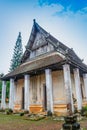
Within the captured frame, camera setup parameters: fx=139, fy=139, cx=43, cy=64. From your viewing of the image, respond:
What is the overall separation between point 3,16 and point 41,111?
9.63 m

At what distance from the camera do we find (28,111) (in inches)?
508

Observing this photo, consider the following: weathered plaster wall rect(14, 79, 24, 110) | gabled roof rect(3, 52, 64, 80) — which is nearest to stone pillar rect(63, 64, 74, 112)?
gabled roof rect(3, 52, 64, 80)

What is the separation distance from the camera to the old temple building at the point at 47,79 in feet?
37.8

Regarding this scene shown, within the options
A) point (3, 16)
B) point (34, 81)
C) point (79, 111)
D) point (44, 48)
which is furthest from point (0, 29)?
point (79, 111)

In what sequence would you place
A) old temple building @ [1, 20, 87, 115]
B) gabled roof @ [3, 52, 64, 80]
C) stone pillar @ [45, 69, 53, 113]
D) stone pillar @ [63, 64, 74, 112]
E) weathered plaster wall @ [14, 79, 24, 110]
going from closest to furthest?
stone pillar @ [63, 64, 74, 112] → stone pillar @ [45, 69, 53, 113] → old temple building @ [1, 20, 87, 115] → gabled roof @ [3, 52, 64, 80] → weathered plaster wall @ [14, 79, 24, 110]

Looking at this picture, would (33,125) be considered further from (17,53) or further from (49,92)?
(17,53)

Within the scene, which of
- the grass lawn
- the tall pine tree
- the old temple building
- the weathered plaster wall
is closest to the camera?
the grass lawn

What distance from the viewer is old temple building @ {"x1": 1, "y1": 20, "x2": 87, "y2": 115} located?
11.5 metres

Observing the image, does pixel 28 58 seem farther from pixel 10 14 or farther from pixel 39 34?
pixel 10 14

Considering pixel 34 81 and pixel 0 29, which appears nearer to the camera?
pixel 34 81

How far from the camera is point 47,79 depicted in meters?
12.1

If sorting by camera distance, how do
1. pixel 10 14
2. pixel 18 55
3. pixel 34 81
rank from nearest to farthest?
pixel 10 14 < pixel 34 81 < pixel 18 55

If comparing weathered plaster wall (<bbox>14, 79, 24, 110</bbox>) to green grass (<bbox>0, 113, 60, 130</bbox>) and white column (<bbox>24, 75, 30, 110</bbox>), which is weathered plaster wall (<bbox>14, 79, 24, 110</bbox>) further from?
green grass (<bbox>0, 113, 60, 130</bbox>)

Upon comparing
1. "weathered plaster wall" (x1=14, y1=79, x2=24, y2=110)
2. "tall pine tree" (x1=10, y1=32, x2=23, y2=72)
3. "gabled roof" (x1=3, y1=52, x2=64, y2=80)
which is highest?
"tall pine tree" (x1=10, y1=32, x2=23, y2=72)
